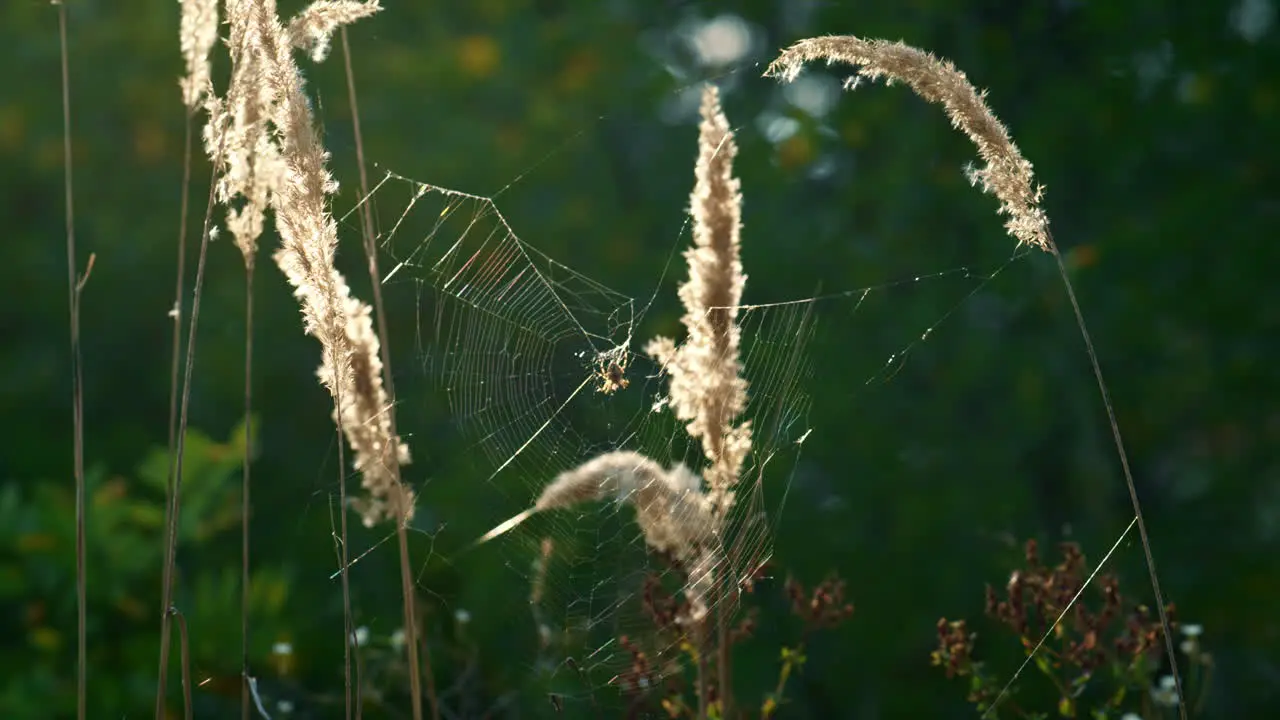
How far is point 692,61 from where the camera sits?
6.87m

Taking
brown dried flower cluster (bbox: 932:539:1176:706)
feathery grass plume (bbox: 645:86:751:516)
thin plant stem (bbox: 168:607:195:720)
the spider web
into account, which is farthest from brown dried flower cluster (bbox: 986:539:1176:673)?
thin plant stem (bbox: 168:607:195:720)

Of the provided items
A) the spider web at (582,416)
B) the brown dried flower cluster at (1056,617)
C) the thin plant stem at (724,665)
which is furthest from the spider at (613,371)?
the brown dried flower cluster at (1056,617)

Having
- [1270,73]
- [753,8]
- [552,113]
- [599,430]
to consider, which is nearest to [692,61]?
[753,8]

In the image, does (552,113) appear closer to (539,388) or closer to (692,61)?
(692,61)

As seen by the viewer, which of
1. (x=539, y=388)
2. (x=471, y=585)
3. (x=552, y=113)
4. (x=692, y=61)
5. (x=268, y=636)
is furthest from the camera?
(x=692, y=61)

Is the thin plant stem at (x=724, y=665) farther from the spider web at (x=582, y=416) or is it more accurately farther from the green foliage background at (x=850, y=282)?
the green foliage background at (x=850, y=282)

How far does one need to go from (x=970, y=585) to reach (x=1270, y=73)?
2856mm

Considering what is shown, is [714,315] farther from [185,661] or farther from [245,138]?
[185,661]

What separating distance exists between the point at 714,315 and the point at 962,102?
1.73ft

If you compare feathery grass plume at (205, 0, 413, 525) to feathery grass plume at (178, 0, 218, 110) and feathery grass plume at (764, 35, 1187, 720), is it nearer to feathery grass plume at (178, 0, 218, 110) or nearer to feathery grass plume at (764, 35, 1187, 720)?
feathery grass plume at (178, 0, 218, 110)

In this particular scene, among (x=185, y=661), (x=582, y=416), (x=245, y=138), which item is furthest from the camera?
(x=582, y=416)

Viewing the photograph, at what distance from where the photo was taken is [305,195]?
69.6 inches

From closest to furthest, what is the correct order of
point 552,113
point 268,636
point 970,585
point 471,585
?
point 268,636 < point 471,585 < point 970,585 < point 552,113

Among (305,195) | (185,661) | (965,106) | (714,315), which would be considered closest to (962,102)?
(965,106)
